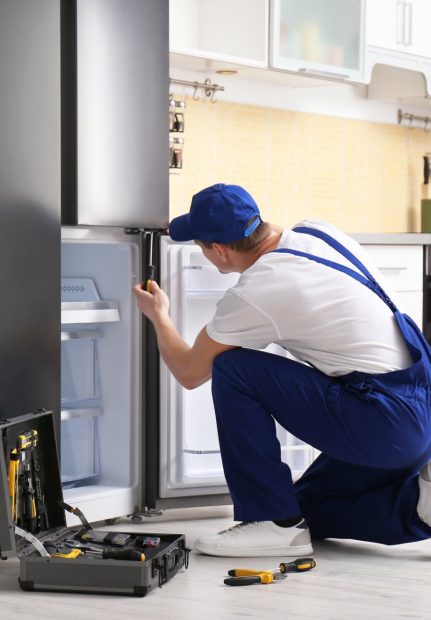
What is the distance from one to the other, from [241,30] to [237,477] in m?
1.98

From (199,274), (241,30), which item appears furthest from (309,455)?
(241,30)

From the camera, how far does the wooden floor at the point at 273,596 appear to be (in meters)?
2.37

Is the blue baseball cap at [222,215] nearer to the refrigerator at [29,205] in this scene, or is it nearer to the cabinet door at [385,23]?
the refrigerator at [29,205]

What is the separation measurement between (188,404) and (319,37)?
1729mm

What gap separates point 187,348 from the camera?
2918mm

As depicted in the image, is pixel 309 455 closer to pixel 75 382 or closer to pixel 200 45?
pixel 75 382

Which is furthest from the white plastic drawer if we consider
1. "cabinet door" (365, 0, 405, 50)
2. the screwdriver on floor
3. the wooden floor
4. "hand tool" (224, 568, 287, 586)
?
"hand tool" (224, 568, 287, 586)

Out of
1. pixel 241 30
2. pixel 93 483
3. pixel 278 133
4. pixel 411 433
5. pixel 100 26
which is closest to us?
pixel 411 433

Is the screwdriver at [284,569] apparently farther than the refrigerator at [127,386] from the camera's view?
No

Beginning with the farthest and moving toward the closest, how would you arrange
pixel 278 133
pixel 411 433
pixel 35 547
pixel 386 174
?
pixel 386 174 → pixel 278 133 → pixel 411 433 → pixel 35 547

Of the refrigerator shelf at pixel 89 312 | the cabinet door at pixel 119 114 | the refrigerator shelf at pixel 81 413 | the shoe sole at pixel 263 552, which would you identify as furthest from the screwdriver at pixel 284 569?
the cabinet door at pixel 119 114

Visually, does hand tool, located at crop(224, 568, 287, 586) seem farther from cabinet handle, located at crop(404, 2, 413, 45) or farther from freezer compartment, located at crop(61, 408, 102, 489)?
cabinet handle, located at crop(404, 2, 413, 45)

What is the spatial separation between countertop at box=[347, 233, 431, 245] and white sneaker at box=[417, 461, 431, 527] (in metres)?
1.24

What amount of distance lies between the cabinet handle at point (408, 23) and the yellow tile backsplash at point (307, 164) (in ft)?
1.55
